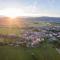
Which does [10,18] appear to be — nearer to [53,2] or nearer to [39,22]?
[39,22]

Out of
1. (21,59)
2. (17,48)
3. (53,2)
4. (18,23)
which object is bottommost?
(21,59)

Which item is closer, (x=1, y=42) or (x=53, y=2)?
(x=1, y=42)

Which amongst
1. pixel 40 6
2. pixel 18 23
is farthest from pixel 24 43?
pixel 40 6

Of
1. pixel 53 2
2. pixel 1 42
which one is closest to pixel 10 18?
pixel 1 42

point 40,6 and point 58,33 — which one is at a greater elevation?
point 40,6

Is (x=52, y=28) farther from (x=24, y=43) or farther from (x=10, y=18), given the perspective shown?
(x=10, y=18)

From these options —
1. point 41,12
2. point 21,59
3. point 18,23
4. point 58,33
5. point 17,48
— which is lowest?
point 21,59
